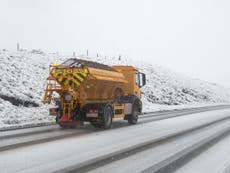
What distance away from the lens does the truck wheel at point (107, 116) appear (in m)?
13.9

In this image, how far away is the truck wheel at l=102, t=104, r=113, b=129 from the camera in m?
13.9

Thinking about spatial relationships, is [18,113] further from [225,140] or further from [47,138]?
[225,140]

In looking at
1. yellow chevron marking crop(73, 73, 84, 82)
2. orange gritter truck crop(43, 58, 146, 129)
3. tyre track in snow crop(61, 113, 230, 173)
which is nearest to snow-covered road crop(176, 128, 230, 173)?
tyre track in snow crop(61, 113, 230, 173)

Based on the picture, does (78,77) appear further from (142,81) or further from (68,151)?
(68,151)

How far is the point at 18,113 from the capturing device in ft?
57.8

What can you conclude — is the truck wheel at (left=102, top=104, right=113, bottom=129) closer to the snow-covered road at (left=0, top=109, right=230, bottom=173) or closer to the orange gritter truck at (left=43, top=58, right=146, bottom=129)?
the orange gritter truck at (left=43, top=58, right=146, bottom=129)

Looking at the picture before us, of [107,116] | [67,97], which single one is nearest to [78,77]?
[67,97]

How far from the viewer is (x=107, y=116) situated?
1425 cm

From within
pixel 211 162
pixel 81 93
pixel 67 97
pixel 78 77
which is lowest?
pixel 211 162

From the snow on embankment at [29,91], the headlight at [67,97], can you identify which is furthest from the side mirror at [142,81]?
the headlight at [67,97]

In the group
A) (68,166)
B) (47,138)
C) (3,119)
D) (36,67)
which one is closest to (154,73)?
(36,67)

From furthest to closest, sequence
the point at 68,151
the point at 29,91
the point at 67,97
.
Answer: the point at 29,91, the point at 67,97, the point at 68,151

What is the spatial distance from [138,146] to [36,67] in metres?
20.9

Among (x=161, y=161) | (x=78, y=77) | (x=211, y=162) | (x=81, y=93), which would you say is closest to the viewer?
(x=161, y=161)
